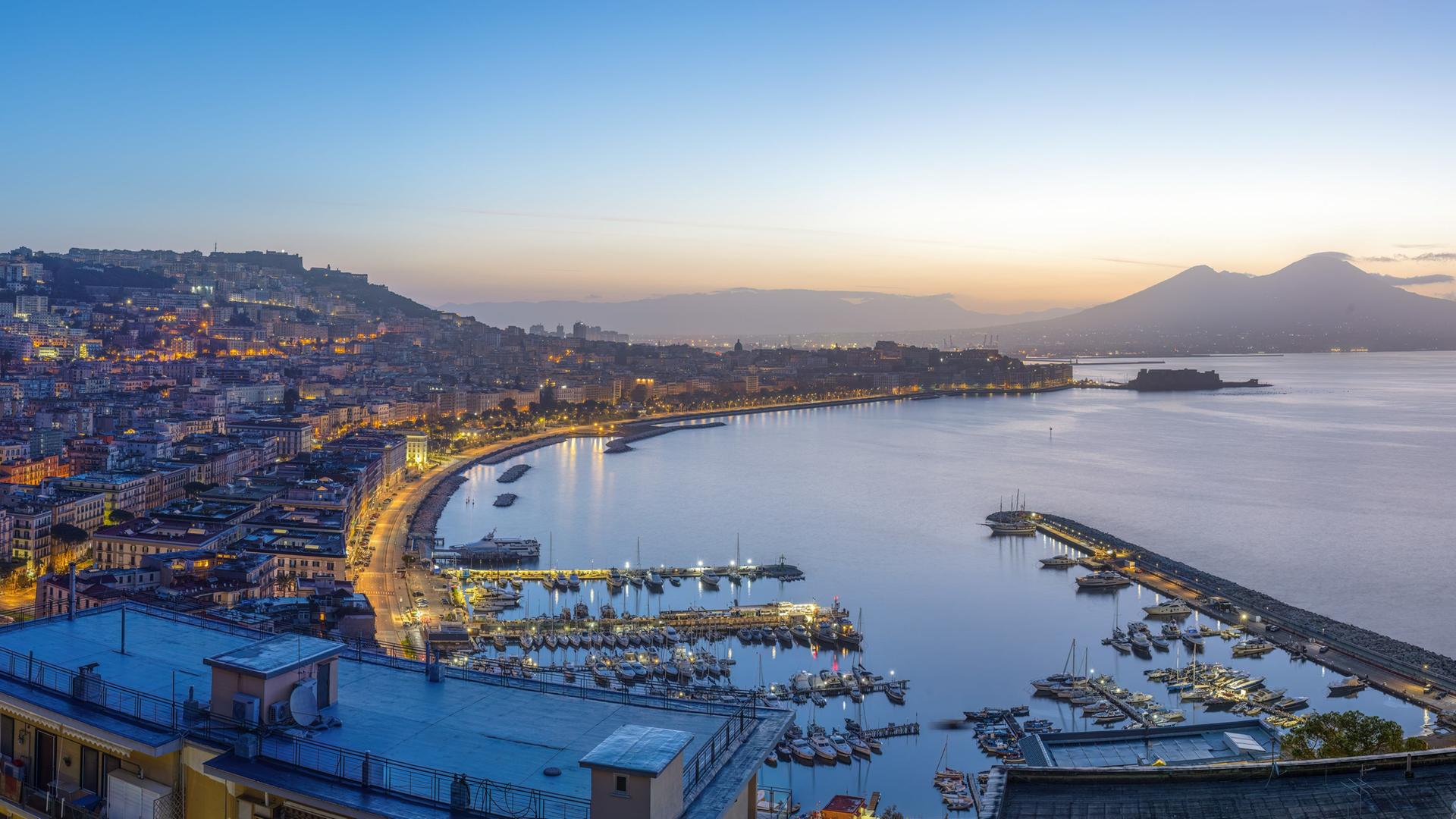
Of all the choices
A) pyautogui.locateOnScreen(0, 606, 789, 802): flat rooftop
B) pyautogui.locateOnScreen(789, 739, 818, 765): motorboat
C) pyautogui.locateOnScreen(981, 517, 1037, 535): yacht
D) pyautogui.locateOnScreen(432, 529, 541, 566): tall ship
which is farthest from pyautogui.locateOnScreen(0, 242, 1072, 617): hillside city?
pyautogui.locateOnScreen(981, 517, 1037, 535): yacht

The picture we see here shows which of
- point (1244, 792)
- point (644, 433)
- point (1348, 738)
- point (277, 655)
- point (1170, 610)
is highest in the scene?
point (277, 655)

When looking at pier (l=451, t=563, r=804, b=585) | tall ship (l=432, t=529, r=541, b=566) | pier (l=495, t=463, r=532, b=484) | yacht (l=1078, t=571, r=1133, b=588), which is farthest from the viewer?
pier (l=495, t=463, r=532, b=484)

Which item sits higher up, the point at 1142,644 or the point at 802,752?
the point at 1142,644

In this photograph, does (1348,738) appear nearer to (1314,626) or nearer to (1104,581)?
(1314,626)

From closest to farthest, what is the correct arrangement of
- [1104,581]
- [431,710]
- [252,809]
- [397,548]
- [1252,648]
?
[252,809], [431,710], [1252,648], [1104,581], [397,548]

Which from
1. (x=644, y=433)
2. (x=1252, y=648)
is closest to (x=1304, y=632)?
(x=1252, y=648)

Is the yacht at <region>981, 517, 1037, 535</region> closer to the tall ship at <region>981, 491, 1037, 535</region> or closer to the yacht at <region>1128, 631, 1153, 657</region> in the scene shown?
the tall ship at <region>981, 491, 1037, 535</region>
